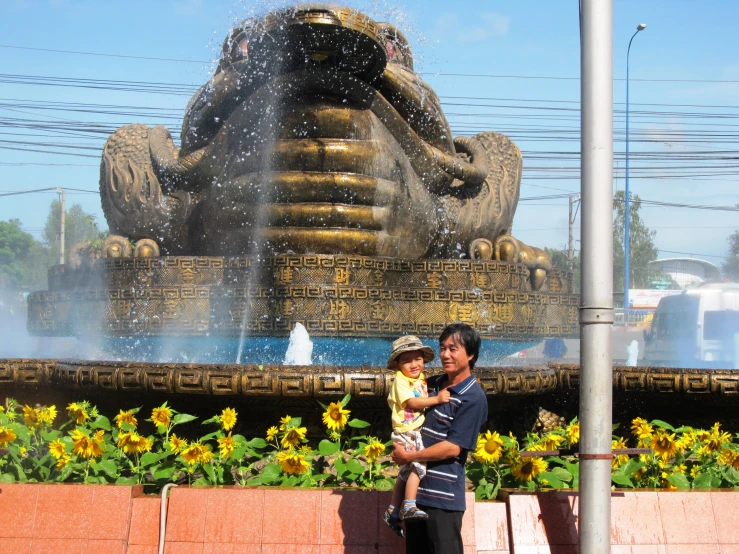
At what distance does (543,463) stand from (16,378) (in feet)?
9.89

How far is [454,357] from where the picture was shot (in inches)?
121

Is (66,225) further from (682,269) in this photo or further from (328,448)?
(328,448)

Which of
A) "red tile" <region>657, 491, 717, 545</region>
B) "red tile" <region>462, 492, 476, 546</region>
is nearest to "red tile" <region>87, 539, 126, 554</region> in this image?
"red tile" <region>462, 492, 476, 546</region>

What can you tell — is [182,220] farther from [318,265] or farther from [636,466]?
[636,466]

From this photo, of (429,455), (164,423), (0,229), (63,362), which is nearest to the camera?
(429,455)

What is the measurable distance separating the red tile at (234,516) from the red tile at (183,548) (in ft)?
0.14

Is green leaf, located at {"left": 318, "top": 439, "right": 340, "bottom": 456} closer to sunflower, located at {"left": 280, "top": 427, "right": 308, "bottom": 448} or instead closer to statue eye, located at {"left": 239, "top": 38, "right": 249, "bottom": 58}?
sunflower, located at {"left": 280, "top": 427, "right": 308, "bottom": 448}

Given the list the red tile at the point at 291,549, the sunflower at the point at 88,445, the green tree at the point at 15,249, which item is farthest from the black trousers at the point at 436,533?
the green tree at the point at 15,249

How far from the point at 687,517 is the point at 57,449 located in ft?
8.75

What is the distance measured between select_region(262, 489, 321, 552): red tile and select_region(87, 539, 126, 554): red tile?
0.56 meters

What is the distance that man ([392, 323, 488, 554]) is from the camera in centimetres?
296

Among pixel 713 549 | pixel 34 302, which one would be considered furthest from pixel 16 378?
pixel 713 549

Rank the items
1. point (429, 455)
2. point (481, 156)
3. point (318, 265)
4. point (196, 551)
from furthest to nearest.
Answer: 1. point (481, 156)
2. point (318, 265)
3. point (196, 551)
4. point (429, 455)

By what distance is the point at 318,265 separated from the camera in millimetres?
6250
